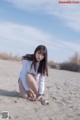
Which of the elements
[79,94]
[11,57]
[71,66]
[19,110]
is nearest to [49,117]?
[19,110]

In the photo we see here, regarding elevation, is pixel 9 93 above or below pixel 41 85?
below

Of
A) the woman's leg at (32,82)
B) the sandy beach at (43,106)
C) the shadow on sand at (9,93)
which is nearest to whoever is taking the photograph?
the sandy beach at (43,106)

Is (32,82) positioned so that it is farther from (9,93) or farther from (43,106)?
(9,93)

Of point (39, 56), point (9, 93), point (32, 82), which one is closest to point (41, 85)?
point (32, 82)

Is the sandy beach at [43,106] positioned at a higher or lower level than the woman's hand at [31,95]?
lower

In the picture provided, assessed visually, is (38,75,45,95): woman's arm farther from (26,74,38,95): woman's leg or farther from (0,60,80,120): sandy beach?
(0,60,80,120): sandy beach

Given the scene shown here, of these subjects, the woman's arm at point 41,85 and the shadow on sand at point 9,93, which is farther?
the shadow on sand at point 9,93

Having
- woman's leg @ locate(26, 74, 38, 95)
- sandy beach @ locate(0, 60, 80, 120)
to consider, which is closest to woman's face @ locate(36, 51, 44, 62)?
woman's leg @ locate(26, 74, 38, 95)

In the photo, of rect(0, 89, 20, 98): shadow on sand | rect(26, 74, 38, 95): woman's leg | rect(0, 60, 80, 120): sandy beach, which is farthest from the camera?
rect(0, 89, 20, 98): shadow on sand

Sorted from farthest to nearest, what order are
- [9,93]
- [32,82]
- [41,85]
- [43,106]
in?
[9,93], [41,85], [32,82], [43,106]

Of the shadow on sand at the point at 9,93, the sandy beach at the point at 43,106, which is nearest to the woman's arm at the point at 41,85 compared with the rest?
the sandy beach at the point at 43,106

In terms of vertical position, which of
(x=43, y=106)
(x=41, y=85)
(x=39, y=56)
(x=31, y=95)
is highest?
(x=39, y=56)

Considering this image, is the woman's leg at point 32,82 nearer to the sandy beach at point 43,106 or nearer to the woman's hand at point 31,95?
the woman's hand at point 31,95

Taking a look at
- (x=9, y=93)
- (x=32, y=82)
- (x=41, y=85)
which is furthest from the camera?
(x=9, y=93)
